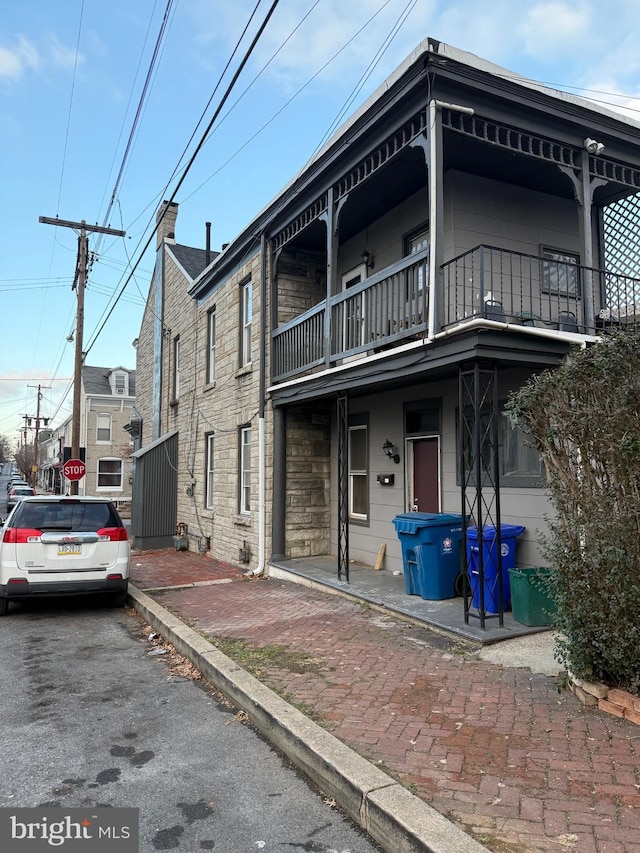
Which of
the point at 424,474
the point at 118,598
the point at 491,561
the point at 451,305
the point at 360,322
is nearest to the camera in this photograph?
the point at 491,561

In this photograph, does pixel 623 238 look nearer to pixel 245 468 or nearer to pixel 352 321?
pixel 352 321

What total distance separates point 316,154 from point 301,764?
310 inches

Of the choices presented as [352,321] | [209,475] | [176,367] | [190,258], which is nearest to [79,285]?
[190,258]

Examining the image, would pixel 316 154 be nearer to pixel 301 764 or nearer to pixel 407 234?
pixel 407 234

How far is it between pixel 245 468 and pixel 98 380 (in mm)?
26681

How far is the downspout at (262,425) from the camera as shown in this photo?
10.9m

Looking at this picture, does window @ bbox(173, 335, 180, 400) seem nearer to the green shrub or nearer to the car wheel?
the car wheel

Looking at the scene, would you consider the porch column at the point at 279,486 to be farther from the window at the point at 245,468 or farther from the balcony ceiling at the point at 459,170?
the balcony ceiling at the point at 459,170

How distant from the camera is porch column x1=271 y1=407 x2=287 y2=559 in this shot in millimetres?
10844

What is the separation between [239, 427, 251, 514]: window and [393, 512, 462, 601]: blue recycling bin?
16.9ft

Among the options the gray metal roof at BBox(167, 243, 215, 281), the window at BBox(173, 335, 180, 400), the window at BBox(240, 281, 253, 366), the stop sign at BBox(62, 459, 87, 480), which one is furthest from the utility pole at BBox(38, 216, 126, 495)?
the window at BBox(240, 281, 253, 366)

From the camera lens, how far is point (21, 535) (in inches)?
308

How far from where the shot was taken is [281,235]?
11.0 meters

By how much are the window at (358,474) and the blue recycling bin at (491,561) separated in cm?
364
